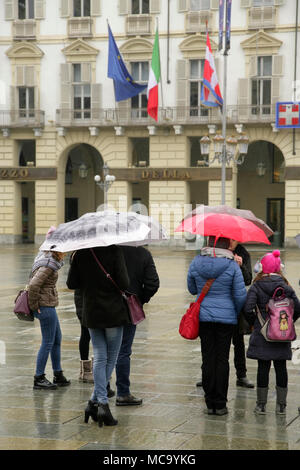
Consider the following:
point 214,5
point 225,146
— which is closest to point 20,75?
point 214,5

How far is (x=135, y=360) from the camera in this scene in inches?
386

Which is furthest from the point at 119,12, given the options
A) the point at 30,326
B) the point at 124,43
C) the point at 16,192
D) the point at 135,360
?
the point at 135,360

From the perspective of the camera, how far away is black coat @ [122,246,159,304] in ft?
24.1

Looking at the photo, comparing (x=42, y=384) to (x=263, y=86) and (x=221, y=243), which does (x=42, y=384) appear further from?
(x=263, y=86)

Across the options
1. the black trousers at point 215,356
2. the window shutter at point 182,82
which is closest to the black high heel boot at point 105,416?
the black trousers at point 215,356

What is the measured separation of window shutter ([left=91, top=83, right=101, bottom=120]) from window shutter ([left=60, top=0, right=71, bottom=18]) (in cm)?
415

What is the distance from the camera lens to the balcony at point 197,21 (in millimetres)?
39156

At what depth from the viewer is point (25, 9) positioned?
41469 mm

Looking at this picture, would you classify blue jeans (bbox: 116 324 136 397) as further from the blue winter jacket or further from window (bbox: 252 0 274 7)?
window (bbox: 252 0 274 7)

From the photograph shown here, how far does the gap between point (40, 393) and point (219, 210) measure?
267cm

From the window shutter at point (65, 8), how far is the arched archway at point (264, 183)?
12.5 m

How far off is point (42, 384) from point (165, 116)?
32336mm

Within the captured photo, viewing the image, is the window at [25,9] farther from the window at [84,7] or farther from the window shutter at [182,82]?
the window shutter at [182,82]

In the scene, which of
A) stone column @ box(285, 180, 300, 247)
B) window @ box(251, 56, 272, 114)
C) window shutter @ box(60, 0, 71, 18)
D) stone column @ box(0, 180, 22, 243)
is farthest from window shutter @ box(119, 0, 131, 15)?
stone column @ box(285, 180, 300, 247)
